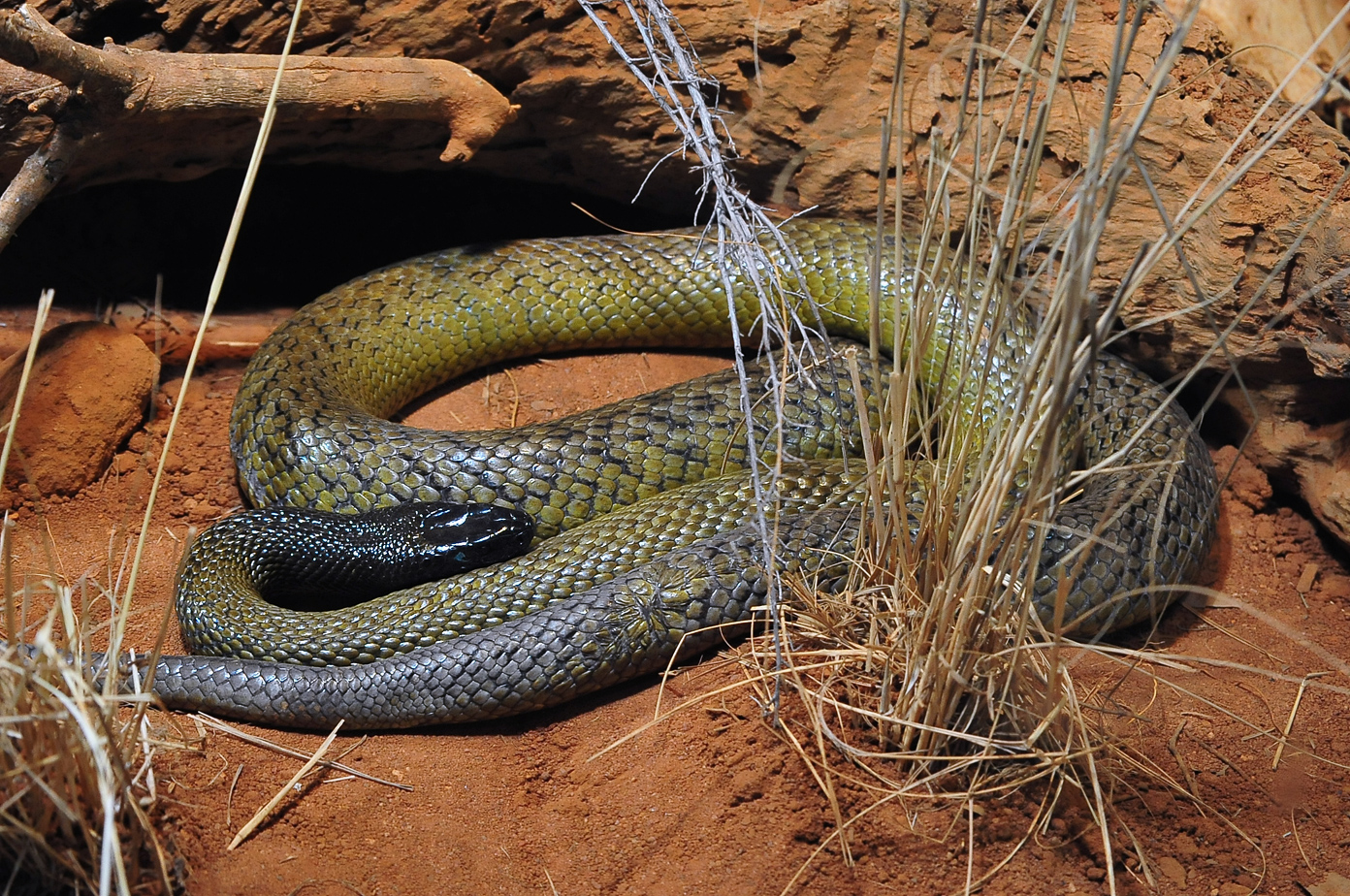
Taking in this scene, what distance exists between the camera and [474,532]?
350 centimetres

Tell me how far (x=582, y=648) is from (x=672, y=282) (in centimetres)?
206

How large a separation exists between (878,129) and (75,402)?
325cm

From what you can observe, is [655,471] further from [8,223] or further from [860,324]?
[8,223]

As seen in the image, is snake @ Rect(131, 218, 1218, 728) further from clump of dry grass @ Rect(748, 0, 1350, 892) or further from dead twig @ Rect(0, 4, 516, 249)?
dead twig @ Rect(0, 4, 516, 249)

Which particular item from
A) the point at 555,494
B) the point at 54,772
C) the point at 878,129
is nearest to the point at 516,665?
the point at 555,494

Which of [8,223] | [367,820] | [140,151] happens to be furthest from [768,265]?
[140,151]

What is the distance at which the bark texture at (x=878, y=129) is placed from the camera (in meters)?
3.41

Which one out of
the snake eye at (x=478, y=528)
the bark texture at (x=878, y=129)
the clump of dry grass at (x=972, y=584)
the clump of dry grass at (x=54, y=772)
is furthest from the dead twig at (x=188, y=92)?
the clump of dry grass at (x=972, y=584)

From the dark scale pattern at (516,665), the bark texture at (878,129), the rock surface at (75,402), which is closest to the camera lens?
the dark scale pattern at (516,665)

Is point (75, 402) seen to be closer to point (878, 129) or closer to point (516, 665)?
point (516, 665)

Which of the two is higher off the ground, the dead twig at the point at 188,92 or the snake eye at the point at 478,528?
the dead twig at the point at 188,92

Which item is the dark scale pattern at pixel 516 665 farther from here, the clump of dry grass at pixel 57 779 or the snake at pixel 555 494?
the clump of dry grass at pixel 57 779

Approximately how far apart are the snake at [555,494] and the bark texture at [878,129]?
37 cm

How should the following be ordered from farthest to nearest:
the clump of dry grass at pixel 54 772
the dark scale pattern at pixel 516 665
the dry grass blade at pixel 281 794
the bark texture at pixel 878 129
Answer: the bark texture at pixel 878 129
the dark scale pattern at pixel 516 665
the dry grass blade at pixel 281 794
the clump of dry grass at pixel 54 772
